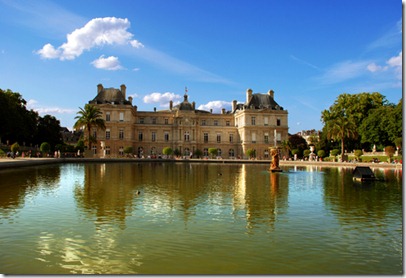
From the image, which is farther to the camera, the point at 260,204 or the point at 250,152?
the point at 250,152

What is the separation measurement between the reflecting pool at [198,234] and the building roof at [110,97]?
56.0 m

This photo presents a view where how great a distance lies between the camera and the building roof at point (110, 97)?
70812mm

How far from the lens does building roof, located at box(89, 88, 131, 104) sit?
232 ft

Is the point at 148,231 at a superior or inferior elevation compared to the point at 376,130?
inferior

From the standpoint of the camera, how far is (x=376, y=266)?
7.32m

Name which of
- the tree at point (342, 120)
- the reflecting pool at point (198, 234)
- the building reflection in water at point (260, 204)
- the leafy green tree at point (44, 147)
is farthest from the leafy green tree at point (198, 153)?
the reflecting pool at point (198, 234)

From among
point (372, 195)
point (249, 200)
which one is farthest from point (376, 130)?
point (249, 200)

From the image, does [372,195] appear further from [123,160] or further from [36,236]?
[123,160]

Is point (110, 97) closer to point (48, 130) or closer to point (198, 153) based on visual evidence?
point (48, 130)

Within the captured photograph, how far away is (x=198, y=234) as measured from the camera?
9.56 m

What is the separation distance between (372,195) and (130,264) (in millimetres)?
13077

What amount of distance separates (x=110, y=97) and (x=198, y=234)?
6492 centimetres

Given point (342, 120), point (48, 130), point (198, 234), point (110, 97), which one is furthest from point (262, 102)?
point (198, 234)

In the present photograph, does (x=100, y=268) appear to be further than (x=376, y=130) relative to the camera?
No
